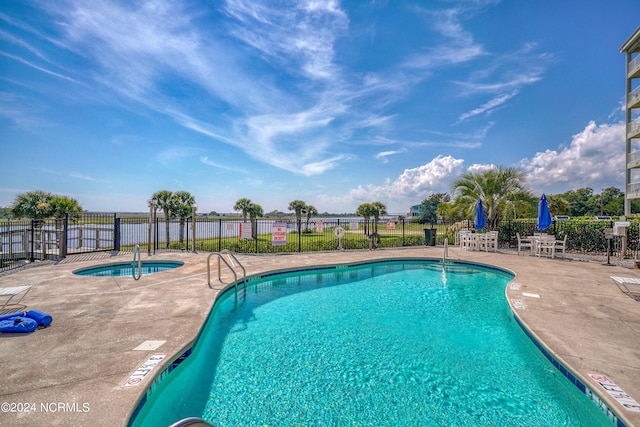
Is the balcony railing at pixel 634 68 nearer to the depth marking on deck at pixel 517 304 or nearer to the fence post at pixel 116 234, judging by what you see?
the depth marking on deck at pixel 517 304

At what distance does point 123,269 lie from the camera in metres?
9.07

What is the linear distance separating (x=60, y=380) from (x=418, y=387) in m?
3.53

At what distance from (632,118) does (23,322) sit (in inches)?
1222

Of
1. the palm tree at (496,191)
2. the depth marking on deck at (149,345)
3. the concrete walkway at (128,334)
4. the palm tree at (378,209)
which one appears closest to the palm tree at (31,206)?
the concrete walkway at (128,334)

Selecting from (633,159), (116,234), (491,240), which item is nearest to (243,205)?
(116,234)

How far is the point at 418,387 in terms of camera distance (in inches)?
119

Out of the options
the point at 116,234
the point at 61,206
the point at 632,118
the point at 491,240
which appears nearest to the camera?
the point at 116,234

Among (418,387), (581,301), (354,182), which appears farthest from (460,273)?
(354,182)

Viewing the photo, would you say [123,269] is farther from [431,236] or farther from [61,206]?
[431,236]

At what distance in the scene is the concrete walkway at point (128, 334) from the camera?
7.11 feet

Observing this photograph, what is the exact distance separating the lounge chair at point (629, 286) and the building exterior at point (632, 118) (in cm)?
1827

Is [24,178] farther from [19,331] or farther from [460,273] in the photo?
[460,273]

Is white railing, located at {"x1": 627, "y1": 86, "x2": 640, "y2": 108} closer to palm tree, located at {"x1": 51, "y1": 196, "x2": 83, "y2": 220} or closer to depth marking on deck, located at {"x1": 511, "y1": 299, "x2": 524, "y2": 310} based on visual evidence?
depth marking on deck, located at {"x1": 511, "y1": 299, "x2": 524, "y2": 310}

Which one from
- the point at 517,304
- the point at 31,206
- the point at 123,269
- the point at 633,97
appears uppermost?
the point at 633,97
